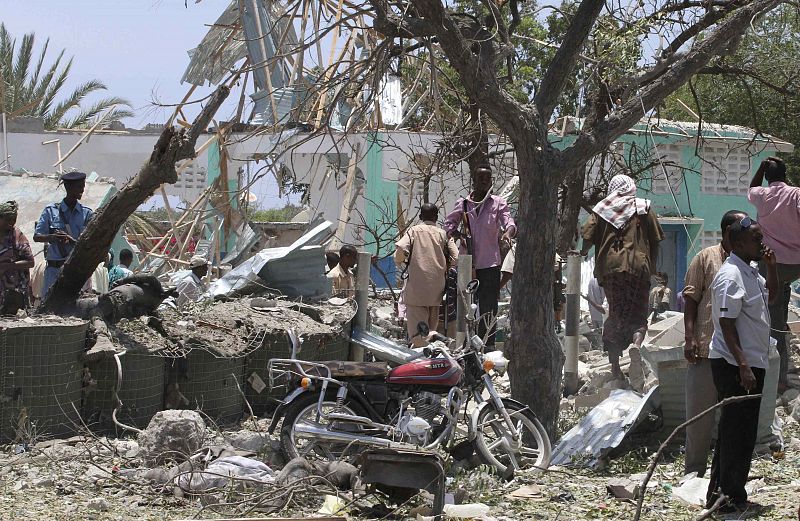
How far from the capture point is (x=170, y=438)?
22.0 ft

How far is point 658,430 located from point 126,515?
3704 mm

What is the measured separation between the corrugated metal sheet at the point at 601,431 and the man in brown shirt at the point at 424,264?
7.41ft

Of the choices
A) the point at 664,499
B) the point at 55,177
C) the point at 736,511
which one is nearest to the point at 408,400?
the point at 664,499

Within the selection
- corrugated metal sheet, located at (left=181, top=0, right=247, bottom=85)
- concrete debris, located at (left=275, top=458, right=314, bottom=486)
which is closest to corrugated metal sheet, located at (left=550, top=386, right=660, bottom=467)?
concrete debris, located at (left=275, top=458, right=314, bottom=486)

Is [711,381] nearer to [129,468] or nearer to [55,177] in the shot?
[129,468]

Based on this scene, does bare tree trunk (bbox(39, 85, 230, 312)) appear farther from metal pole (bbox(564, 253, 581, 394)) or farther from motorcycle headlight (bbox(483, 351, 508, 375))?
metal pole (bbox(564, 253, 581, 394))

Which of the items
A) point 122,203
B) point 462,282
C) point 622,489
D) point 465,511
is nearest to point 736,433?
point 622,489

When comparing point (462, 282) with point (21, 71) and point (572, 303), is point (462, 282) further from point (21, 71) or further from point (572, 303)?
point (21, 71)

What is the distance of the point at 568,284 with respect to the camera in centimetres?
936

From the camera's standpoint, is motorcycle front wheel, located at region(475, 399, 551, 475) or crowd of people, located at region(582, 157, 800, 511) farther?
motorcycle front wheel, located at region(475, 399, 551, 475)

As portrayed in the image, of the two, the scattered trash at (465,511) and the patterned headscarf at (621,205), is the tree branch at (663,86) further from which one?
the scattered trash at (465,511)

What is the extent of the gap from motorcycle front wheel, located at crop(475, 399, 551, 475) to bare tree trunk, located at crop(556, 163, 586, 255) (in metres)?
5.66

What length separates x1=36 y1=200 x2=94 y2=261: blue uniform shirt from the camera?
9.04m

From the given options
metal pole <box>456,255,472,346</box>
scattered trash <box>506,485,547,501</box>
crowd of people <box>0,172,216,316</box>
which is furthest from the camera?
crowd of people <box>0,172,216,316</box>
